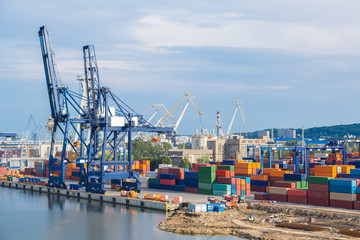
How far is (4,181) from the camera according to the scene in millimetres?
83000

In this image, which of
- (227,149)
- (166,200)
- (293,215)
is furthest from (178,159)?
(293,215)

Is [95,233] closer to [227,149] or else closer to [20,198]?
[20,198]

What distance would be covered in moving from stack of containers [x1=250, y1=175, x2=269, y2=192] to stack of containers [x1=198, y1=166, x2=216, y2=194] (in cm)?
523

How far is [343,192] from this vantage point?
44.0 metres

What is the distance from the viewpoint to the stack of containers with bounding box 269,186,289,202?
48.7 metres

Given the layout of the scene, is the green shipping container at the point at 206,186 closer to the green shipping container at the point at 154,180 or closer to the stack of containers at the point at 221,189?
the stack of containers at the point at 221,189

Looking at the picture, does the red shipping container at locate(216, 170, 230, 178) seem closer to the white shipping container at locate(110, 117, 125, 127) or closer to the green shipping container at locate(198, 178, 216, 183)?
the green shipping container at locate(198, 178, 216, 183)

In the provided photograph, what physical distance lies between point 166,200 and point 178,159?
6730 cm

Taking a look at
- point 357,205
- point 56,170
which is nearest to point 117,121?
point 56,170

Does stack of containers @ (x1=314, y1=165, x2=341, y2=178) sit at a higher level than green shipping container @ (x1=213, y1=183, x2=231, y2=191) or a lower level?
higher

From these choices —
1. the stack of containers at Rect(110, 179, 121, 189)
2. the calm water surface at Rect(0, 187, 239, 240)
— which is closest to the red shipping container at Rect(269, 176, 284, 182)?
the calm water surface at Rect(0, 187, 239, 240)

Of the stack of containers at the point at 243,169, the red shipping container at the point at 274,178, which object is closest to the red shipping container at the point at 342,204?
the red shipping container at the point at 274,178

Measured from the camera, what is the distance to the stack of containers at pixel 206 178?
55428 mm

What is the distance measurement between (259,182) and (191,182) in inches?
292
